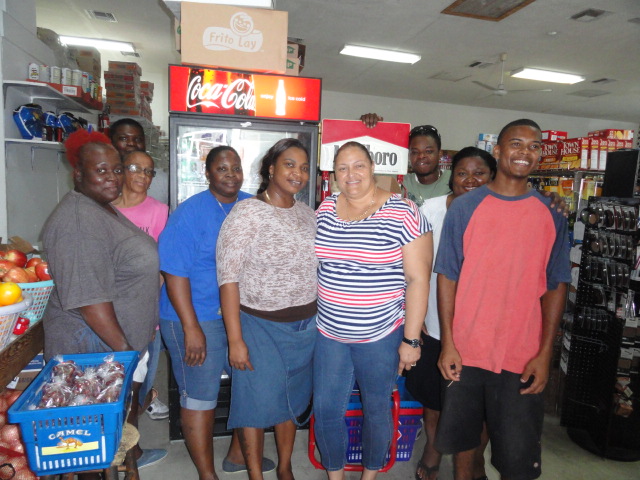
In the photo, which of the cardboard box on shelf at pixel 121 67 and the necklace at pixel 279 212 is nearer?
the necklace at pixel 279 212

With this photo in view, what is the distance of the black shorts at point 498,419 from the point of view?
1.75 m

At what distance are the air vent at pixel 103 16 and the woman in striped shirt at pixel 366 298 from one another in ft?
18.7

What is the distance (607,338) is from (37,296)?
3.31 meters

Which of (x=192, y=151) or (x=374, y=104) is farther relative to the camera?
(x=374, y=104)

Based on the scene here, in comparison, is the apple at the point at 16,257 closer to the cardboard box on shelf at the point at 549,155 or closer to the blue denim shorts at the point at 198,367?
the blue denim shorts at the point at 198,367

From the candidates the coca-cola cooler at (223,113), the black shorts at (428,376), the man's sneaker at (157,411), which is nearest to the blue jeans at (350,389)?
the black shorts at (428,376)

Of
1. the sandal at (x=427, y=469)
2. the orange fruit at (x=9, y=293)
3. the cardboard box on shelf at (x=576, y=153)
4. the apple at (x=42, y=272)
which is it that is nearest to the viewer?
the orange fruit at (x=9, y=293)

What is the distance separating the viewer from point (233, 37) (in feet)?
7.77

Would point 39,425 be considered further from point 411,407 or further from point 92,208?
point 411,407

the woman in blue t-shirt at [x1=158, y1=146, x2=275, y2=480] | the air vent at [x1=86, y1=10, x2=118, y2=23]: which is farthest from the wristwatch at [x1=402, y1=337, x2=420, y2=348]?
the air vent at [x1=86, y1=10, x2=118, y2=23]

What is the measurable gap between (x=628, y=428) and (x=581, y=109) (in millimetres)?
10521

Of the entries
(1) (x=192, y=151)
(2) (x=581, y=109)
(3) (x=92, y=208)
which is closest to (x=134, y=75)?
(1) (x=192, y=151)

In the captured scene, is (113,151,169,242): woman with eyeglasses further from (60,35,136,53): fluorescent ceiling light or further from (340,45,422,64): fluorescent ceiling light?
(60,35,136,53): fluorescent ceiling light

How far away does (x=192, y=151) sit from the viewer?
8.99 feet
